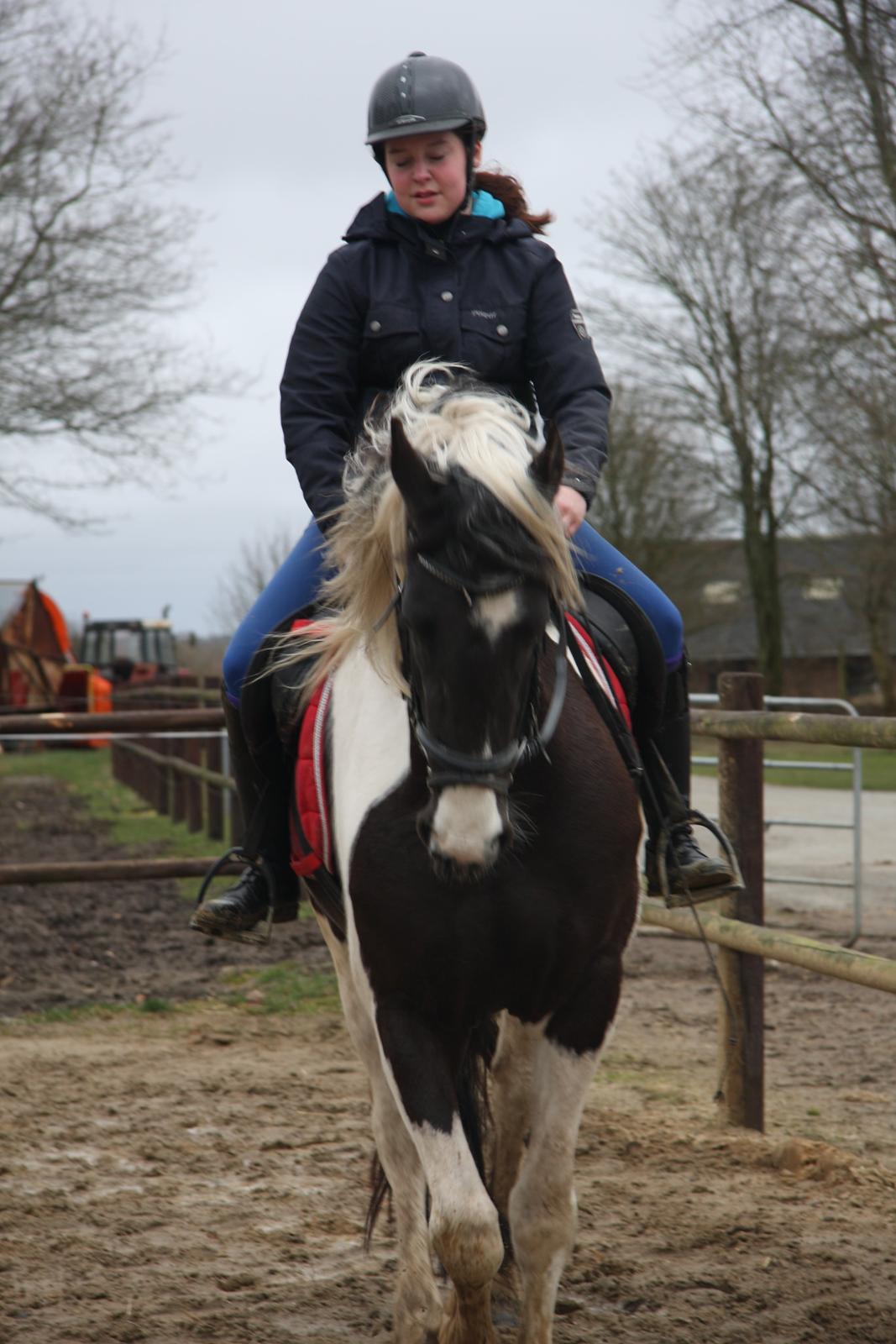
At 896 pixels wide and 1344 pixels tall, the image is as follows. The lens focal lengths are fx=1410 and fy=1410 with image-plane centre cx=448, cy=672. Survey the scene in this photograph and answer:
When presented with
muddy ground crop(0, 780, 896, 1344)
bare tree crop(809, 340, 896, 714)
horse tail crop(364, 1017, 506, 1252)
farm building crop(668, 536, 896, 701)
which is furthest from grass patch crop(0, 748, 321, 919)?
bare tree crop(809, 340, 896, 714)

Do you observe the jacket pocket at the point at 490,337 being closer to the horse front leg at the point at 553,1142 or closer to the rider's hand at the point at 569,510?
the rider's hand at the point at 569,510

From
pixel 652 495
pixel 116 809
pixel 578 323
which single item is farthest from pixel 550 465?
pixel 652 495

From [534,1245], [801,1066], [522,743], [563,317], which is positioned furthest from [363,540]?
[801,1066]

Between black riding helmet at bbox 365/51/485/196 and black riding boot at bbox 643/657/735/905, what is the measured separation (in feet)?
4.85

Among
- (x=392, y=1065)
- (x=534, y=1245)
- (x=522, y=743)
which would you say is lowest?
(x=534, y=1245)

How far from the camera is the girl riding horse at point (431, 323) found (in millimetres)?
3371

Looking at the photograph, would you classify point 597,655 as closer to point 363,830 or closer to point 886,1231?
point 363,830

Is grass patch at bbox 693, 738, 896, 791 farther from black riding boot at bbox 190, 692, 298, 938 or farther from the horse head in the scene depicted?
the horse head

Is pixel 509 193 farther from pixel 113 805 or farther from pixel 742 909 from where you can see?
pixel 113 805

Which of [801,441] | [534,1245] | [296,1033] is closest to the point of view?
[534,1245]

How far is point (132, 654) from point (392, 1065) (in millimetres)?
37567

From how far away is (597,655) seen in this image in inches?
128

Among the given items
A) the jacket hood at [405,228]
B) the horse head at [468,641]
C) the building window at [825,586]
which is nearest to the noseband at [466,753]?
the horse head at [468,641]

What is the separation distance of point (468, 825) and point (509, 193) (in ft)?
6.74
